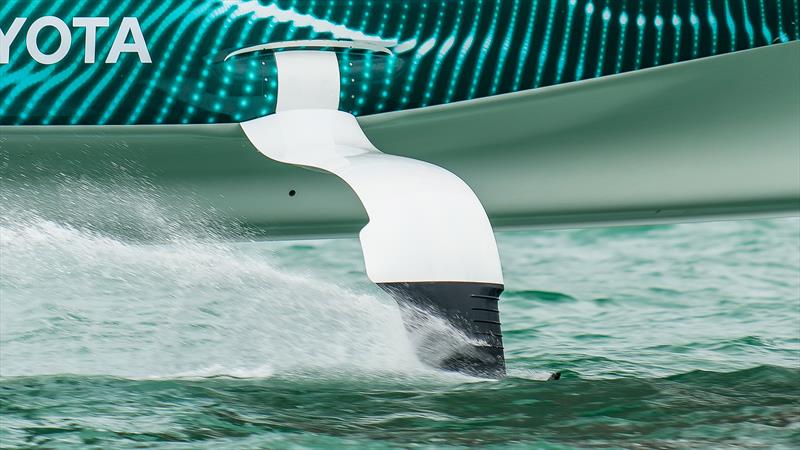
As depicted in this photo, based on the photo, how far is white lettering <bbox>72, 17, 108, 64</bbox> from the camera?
4699 mm

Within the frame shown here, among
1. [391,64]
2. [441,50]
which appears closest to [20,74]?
[391,64]

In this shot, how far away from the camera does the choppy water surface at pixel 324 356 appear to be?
3.57 m

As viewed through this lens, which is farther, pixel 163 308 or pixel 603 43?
pixel 163 308

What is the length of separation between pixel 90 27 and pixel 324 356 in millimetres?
1477

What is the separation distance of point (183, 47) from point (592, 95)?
150 cm

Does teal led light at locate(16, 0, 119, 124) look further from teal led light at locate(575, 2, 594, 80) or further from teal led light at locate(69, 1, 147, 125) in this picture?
teal led light at locate(575, 2, 594, 80)

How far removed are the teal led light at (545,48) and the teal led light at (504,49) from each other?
0.39ft

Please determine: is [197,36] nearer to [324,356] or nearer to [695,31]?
[324,356]

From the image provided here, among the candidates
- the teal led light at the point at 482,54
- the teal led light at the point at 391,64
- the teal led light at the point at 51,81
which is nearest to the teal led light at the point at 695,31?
the teal led light at the point at 482,54

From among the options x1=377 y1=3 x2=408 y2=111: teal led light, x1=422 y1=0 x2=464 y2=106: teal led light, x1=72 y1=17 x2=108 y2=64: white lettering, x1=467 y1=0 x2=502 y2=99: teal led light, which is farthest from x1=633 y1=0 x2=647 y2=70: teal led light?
x1=72 y1=17 x2=108 y2=64: white lettering

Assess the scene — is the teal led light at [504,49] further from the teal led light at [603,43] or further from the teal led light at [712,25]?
the teal led light at [712,25]

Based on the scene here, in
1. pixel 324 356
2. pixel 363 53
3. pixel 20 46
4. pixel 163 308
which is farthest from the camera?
pixel 163 308

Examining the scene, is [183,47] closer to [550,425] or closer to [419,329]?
[419,329]

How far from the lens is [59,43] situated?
4.70 meters
